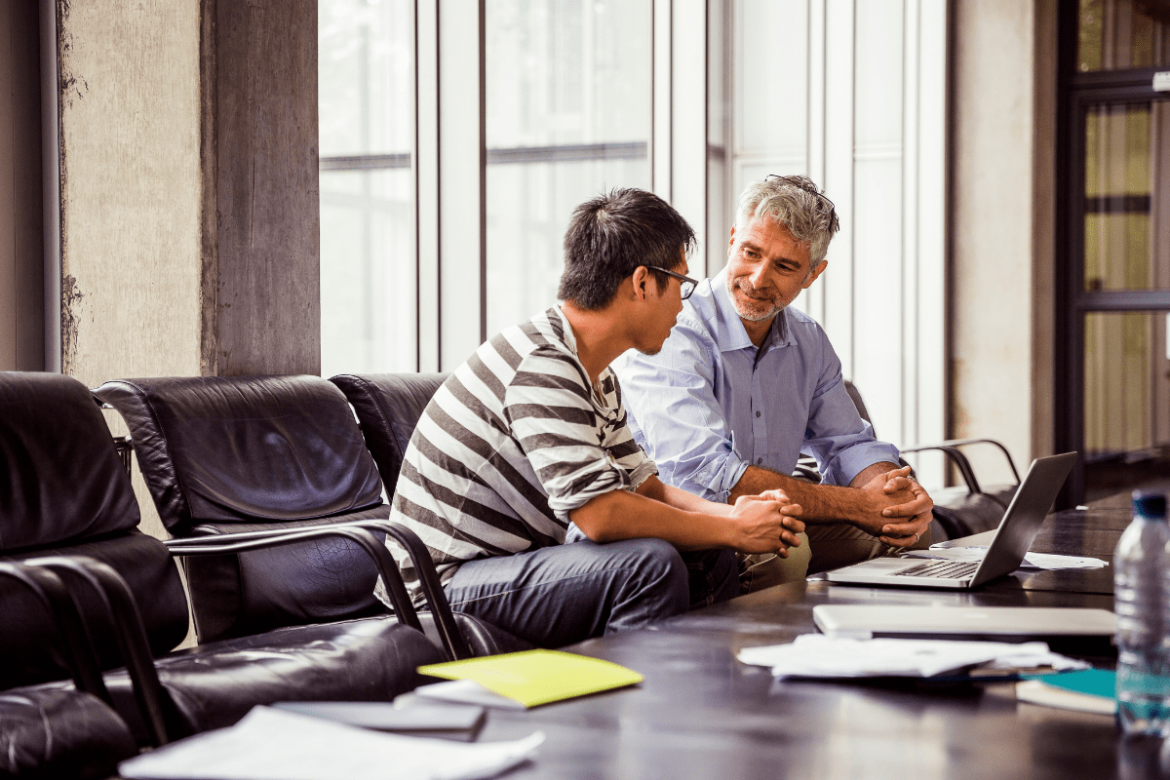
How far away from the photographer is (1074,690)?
3.40 ft

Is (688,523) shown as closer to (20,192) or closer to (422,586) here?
(422,586)

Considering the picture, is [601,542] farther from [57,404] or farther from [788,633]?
[57,404]

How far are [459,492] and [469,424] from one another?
121mm

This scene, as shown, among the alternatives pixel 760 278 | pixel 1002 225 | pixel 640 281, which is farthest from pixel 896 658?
pixel 1002 225

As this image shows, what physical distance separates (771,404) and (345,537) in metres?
1.31

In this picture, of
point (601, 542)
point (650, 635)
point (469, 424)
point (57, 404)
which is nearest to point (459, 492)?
point (469, 424)

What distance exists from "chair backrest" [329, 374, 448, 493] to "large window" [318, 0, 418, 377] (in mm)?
551

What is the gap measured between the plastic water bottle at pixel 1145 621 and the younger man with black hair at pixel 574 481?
101 cm

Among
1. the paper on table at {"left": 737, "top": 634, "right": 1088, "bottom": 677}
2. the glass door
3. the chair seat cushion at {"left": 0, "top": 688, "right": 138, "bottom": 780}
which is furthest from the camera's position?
the glass door

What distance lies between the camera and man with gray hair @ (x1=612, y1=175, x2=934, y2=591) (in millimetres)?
2580

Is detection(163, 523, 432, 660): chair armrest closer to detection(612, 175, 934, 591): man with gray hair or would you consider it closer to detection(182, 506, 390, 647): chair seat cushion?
detection(182, 506, 390, 647): chair seat cushion

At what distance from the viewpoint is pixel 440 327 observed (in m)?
3.82

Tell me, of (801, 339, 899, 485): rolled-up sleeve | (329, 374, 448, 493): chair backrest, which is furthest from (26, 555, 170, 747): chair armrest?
(801, 339, 899, 485): rolled-up sleeve

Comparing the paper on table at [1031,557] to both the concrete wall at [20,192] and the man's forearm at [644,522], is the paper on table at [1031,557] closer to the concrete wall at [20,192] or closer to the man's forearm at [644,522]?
the man's forearm at [644,522]
